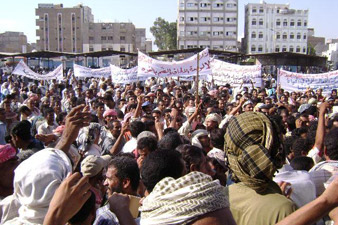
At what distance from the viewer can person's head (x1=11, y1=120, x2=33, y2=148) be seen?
14.3 ft

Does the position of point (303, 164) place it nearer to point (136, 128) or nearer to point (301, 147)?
point (301, 147)

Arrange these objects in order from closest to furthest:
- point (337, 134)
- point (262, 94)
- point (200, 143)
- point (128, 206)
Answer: point (128, 206) < point (337, 134) < point (200, 143) < point (262, 94)

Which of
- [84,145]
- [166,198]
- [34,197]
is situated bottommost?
[84,145]

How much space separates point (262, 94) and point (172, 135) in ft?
23.3

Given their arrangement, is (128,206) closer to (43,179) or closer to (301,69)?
(43,179)

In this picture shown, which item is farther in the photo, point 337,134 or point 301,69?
point 301,69

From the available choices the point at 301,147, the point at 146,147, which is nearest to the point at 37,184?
the point at 146,147

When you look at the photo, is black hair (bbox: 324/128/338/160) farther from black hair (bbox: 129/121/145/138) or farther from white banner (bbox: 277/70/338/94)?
white banner (bbox: 277/70/338/94)

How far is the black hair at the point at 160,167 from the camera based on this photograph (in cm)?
235

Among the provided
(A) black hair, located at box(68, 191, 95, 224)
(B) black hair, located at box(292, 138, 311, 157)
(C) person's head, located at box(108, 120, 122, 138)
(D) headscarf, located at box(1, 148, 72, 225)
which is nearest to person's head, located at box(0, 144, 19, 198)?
(D) headscarf, located at box(1, 148, 72, 225)

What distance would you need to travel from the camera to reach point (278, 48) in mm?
96375

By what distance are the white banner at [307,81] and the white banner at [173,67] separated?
7.35 feet

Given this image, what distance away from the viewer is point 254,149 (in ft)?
6.15

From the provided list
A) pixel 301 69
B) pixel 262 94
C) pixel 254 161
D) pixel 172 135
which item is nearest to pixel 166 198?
pixel 254 161
